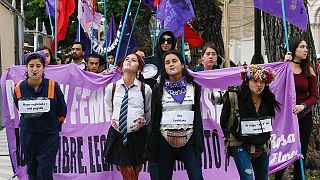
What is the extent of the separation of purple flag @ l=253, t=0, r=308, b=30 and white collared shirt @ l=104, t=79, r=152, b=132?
2.08 metres

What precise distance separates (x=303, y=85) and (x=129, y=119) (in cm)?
Result: 226

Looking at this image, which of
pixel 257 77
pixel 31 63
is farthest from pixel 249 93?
pixel 31 63

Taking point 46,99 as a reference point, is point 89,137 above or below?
below

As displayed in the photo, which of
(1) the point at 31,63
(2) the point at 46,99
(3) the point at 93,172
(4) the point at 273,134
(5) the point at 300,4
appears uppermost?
(5) the point at 300,4

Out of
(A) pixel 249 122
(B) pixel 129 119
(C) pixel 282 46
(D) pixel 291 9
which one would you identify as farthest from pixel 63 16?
(A) pixel 249 122

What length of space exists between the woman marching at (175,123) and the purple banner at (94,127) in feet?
4.24

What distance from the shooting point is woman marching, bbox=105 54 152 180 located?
6.21 metres

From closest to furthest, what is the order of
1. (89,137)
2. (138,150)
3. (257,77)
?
(257,77), (138,150), (89,137)

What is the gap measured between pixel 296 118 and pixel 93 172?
2650mm

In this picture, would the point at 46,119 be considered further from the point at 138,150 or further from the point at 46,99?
the point at 138,150

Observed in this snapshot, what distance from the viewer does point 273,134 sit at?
23.9ft

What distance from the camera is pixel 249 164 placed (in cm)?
587

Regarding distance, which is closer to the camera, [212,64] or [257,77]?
[257,77]

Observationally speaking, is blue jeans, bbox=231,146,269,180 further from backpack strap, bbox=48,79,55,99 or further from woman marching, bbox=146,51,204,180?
backpack strap, bbox=48,79,55,99
